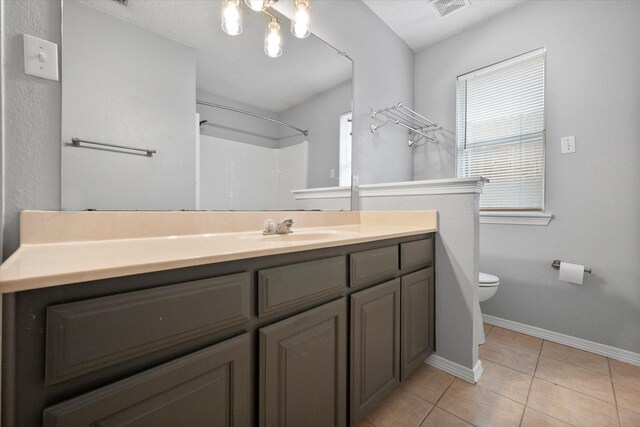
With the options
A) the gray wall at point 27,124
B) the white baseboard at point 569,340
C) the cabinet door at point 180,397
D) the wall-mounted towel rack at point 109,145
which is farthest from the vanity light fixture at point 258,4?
the white baseboard at point 569,340

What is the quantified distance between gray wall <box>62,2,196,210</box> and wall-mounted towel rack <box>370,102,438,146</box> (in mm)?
1636

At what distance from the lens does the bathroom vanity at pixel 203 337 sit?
494 millimetres

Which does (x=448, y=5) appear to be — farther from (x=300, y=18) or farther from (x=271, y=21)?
(x=271, y=21)

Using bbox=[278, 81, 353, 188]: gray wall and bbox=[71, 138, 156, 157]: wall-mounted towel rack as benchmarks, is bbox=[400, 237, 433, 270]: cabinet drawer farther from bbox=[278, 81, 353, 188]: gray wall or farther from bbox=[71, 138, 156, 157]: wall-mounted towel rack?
bbox=[71, 138, 156, 157]: wall-mounted towel rack

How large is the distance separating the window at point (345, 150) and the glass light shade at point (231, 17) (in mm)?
877

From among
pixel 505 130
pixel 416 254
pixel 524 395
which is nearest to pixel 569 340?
pixel 524 395

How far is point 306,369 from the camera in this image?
3.06 feet

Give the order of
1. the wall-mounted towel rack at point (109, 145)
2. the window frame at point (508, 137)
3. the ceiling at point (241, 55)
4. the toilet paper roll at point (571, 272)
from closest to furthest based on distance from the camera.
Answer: the wall-mounted towel rack at point (109, 145) < the ceiling at point (241, 55) < the toilet paper roll at point (571, 272) < the window frame at point (508, 137)

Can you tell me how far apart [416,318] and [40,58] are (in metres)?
1.88

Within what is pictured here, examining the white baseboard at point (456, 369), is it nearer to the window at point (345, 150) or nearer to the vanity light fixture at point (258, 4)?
the window at point (345, 150)

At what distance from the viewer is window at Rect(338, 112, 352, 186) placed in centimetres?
201

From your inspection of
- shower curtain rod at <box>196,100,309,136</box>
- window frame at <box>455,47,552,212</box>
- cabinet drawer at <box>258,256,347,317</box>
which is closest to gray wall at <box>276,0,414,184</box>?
window frame at <box>455,47,552,212</box>

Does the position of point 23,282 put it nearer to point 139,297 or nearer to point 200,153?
point 139,297

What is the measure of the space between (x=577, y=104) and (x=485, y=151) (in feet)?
2.12
